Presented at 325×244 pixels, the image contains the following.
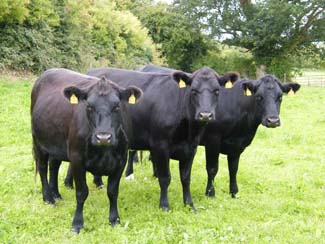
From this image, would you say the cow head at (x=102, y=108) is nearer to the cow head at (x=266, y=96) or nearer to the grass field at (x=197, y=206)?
the grass field at (x=197, y=206)

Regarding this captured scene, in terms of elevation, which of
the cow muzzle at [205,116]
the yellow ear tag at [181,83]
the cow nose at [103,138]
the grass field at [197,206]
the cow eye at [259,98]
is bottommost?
the grass field at [197,206]

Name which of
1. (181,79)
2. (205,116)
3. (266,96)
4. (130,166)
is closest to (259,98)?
(266,96)

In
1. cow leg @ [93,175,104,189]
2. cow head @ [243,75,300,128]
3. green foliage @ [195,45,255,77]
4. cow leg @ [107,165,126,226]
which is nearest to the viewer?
cow leg @ [107,165,126,226]

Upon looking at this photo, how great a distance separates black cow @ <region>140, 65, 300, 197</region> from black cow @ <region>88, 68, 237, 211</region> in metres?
0.62

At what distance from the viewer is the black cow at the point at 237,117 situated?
7004mm

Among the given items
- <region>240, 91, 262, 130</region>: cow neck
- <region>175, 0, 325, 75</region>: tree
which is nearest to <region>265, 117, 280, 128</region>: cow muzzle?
<region>240, 91, 262, 130</region>: cow neck

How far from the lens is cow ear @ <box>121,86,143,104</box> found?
18.2 ft

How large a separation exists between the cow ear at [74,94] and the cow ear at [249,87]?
2.82 metres

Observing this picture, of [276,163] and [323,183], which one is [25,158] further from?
[323,183]

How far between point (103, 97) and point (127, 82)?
2162mm

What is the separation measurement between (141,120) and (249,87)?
1.81 m

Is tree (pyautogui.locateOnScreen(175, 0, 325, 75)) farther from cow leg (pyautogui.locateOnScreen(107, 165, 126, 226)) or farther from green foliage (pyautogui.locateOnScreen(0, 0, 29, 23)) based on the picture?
cow leg (pyautogui.locateOnScreen(107, 165, 126, 226))

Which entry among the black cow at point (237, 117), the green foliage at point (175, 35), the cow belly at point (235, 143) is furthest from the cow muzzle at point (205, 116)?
the green foliage at point (175, 35)

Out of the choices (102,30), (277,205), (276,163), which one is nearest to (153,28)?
(102,30)
